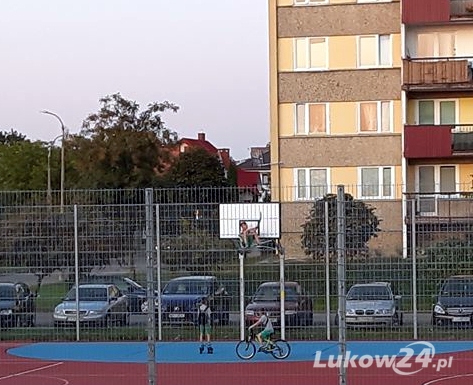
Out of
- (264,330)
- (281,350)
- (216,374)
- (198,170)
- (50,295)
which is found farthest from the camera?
(198,170)

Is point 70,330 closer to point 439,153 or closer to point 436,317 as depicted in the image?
point 436,317

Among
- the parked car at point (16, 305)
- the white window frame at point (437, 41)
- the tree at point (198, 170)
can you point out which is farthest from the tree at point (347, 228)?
the tree at point (198, 170)

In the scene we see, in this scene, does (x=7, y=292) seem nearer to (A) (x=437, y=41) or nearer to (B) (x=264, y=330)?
(B) (x=264, y=330)

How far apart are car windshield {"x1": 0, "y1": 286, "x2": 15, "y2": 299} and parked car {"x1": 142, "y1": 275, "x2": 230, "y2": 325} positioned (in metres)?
1.80

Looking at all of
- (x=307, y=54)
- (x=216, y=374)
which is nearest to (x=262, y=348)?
(x=216, y=374)

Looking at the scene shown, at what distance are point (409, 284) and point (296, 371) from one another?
496 cm

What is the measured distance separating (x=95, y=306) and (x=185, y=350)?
2.99 meters

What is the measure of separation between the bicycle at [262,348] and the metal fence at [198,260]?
2659 millimetres

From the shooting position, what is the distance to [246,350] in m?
18.1

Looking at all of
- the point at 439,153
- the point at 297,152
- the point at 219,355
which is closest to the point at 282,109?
the point at 297,152

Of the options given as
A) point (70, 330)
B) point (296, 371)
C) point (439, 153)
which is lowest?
point (296, 371)

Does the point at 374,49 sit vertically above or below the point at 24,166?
above

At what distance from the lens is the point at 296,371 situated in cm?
1734

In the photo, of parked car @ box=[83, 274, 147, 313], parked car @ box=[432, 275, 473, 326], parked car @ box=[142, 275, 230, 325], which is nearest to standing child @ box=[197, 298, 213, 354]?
parked car @ box=[142, 275, 230, 325]
